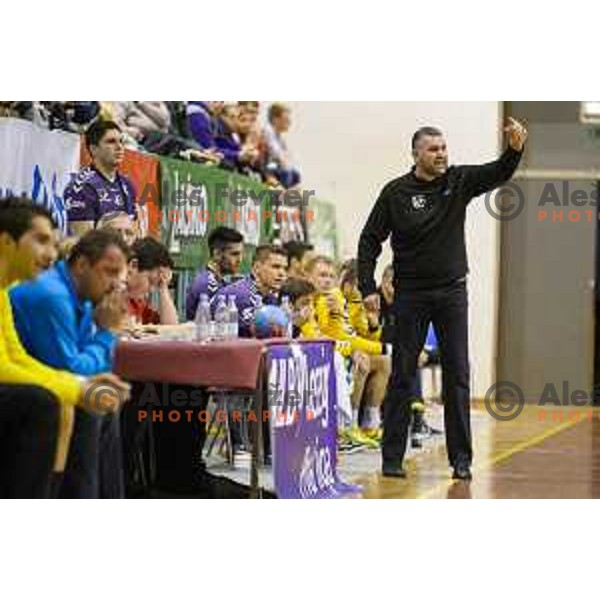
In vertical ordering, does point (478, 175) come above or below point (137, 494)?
above

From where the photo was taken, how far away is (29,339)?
15.1 ft

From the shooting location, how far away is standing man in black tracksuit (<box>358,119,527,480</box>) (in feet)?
18.3

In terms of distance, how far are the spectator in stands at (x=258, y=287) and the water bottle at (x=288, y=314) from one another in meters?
0.03

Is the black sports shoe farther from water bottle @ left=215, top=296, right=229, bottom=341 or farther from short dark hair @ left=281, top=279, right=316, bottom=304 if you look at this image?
water bottle @ left=215, top=296, right=229, bottom=341

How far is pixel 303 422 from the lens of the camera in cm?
572

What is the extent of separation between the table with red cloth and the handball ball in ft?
1.04

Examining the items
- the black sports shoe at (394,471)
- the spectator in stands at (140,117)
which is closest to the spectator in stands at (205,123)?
the spectator in stands at (140,117)

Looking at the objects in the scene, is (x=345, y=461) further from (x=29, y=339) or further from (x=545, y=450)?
(x=29, y=339)

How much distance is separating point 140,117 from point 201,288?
0.66m

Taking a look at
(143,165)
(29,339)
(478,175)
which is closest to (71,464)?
(29,339)

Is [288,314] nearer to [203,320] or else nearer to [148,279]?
[203,320]

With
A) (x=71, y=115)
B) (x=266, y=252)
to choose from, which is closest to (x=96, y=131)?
(x=71, y=115)
